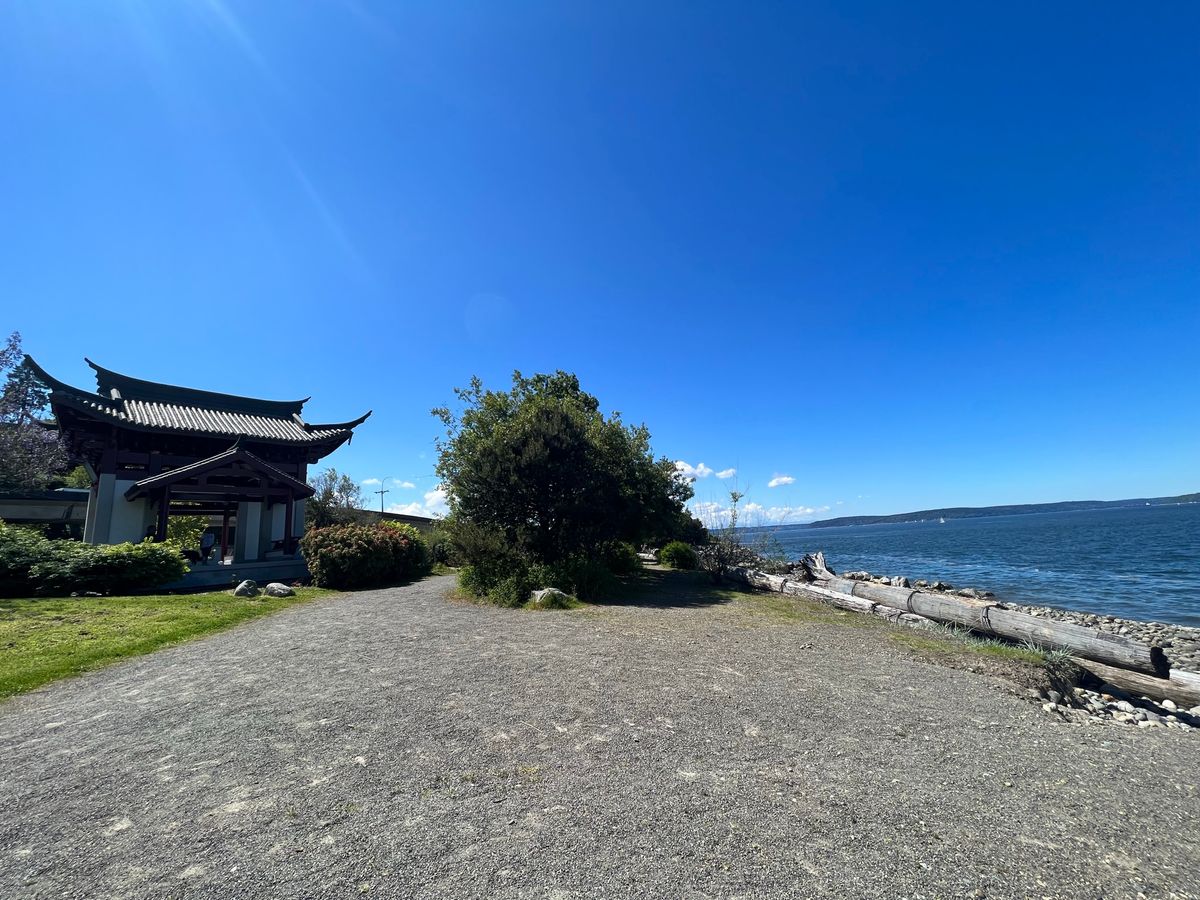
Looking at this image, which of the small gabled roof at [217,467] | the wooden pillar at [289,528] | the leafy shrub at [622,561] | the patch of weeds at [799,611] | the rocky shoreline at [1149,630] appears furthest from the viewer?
the wooden pillar at [289,528]

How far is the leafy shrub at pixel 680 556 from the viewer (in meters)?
19.3

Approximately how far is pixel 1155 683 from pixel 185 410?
27.5 meters

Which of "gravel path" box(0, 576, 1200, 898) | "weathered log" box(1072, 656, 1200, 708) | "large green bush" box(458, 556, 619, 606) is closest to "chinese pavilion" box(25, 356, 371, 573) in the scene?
"large green bush" box(458, 556, 619, 606)

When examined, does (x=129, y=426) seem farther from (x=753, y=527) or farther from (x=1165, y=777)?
(x=1165, y=777)

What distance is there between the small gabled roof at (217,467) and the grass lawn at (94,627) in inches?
219

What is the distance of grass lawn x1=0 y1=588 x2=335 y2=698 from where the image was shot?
19.1 feet

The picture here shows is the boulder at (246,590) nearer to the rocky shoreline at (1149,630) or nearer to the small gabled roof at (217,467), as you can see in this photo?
the small gabled roof at (217,467)

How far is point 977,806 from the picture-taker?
319 cm

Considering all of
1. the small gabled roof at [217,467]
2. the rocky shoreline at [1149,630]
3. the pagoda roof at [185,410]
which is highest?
the pagoda roof at [185,410]

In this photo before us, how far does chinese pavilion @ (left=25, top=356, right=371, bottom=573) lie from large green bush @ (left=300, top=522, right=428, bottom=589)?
344 cm

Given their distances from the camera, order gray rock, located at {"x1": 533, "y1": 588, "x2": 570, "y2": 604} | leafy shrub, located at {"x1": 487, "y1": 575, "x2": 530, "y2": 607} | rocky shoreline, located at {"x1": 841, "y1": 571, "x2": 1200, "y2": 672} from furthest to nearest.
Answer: leafy shrub, located at {"x1": 487, "y1": 575, "x2": 530, "y2": 607}
gray rock, located at {"x1": 533, "y1": 588, "x2": 570, "y2": 604}
rocky shoreline, located at {"x1": 841, "y1": 571, "x2": 1200, "y2": 672}

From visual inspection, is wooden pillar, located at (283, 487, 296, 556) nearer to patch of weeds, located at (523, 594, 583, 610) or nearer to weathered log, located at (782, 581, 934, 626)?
patch of weeds, located at (523, 594, 583, 610)

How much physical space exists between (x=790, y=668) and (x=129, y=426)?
20434 mm

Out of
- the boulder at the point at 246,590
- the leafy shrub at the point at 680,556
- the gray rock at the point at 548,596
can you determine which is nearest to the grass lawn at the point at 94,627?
the boulder at the point at 246,590
